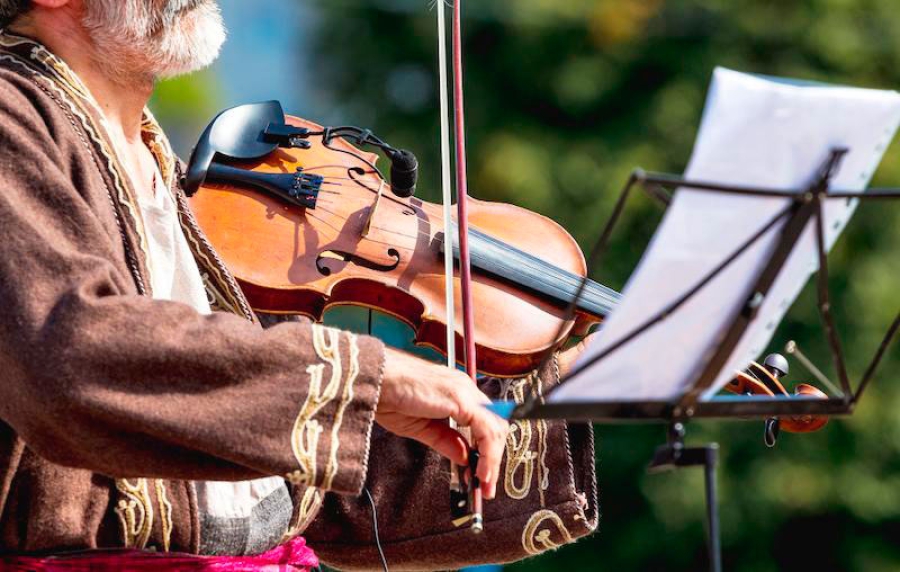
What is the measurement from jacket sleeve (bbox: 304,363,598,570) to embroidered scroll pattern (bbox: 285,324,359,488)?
685mm

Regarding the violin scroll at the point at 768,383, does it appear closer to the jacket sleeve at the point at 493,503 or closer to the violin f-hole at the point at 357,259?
the jacket sleeve at the point at 493,503

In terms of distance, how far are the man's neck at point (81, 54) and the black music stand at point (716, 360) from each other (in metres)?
0.98

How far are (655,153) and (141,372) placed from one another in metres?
4.20

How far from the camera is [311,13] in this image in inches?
249

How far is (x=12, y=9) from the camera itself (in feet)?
7.23

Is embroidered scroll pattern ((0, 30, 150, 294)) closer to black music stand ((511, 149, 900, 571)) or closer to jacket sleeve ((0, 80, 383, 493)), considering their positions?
jacket sleeve ((0, 80, 383, 493))

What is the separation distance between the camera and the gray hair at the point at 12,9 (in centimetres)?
220

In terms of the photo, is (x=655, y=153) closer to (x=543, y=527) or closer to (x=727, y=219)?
(x=543, y=527)

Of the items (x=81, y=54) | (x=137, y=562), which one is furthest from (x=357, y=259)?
(x=137, y=562)

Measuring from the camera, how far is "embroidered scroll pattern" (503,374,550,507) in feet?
8.14

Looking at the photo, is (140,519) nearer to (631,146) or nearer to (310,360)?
(310,360)

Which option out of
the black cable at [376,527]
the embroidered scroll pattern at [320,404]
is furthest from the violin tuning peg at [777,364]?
the embroidered scroll pattern at [320,404]

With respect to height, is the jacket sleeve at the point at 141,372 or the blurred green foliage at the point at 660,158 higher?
the blurred green foliage at the point at 660,158

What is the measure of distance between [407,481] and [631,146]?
3.42 meters
